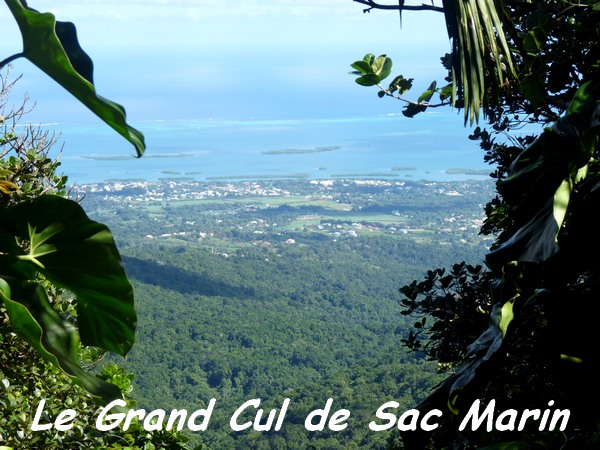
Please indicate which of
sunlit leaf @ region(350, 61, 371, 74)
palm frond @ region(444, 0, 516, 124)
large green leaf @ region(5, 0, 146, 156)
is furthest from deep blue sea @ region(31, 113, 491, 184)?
large green leaf @ region(5, 0, 146, 156)

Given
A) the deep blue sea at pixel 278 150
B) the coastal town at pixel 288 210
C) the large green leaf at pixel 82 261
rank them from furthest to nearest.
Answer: the deep blue sea at pixel 278 150 → the coastal town at pixel 288 210 → the large green leaf at pixel 82 261

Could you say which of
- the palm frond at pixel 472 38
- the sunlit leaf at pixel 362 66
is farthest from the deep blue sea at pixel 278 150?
the palm frond at pixel 472 38

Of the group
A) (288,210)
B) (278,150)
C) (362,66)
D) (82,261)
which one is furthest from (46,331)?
(278,150)

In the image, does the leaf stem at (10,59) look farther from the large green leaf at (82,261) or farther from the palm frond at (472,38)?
the palm frond at (472,38)

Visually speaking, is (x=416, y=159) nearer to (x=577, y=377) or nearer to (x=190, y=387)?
(x=190, y=387)

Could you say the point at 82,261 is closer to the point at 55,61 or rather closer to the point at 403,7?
the point at 55,61

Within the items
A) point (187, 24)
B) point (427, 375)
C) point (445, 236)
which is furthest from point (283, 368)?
point (187, 24)
